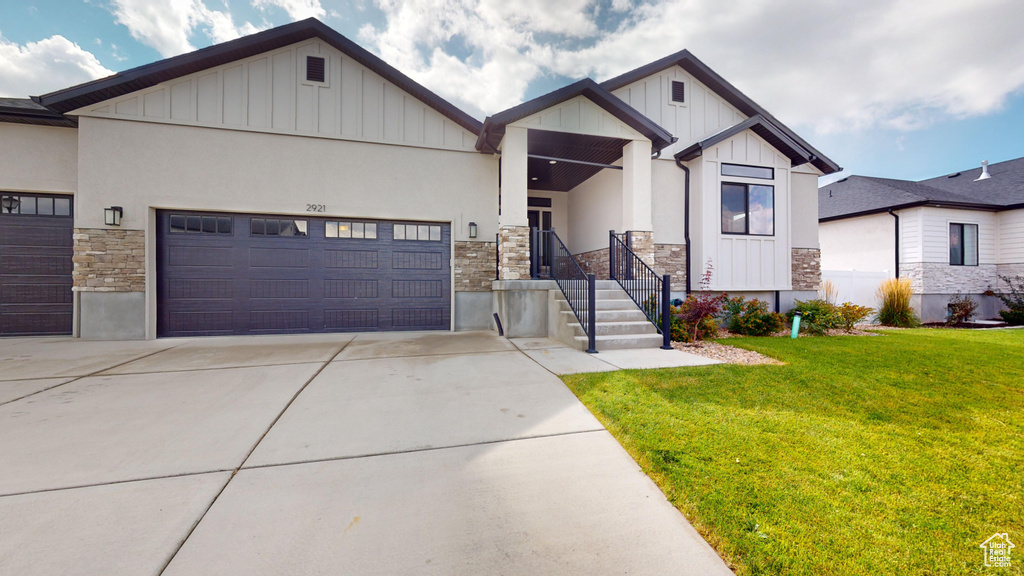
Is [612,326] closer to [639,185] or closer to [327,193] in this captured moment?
[639,185]

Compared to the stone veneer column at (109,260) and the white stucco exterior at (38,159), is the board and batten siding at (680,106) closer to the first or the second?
the stone veneer column at (109,260)

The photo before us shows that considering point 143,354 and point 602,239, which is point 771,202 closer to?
point 602,239

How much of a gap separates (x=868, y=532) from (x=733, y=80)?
11.5 m

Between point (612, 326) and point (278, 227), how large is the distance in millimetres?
7183

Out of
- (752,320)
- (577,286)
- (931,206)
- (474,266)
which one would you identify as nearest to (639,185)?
(577,286)

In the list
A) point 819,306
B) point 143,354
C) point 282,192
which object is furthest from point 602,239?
point 143,354

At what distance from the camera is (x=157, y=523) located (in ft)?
5.85

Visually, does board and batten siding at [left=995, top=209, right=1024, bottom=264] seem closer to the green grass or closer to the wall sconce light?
the green grass

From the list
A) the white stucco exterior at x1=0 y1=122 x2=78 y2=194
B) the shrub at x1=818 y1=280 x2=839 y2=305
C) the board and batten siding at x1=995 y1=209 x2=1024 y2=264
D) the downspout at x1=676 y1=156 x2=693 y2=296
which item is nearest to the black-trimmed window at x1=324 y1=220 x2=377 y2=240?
the white stucco exterior at x1=0 y1=122 x2=78 y2=194

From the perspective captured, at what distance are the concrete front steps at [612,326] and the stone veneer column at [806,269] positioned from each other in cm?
589

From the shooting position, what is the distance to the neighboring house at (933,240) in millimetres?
11281

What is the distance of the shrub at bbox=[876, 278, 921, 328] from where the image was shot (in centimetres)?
1006

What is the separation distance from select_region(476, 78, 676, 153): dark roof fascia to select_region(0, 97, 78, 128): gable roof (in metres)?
8.01

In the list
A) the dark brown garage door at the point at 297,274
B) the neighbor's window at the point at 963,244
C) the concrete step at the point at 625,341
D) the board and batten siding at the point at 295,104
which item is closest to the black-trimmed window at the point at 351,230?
the dark brown garage door at the point at 297,274
